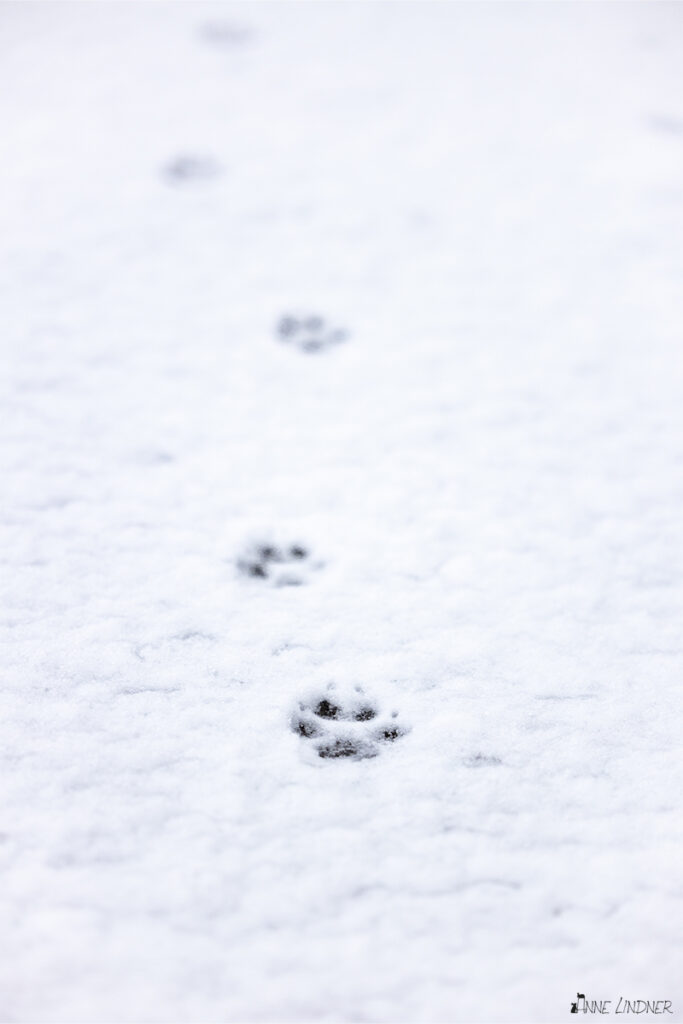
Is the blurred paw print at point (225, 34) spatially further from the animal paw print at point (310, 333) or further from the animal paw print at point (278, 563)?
the animal paw print at point (278, 563)

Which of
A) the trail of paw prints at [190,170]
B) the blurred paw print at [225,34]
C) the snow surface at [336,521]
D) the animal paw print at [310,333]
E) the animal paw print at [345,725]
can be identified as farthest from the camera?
the blurred paw print at [225,34]

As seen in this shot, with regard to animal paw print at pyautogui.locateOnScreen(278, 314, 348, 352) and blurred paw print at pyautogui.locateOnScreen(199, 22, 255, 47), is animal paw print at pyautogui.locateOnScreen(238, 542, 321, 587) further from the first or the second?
blurred paw print at pyautogui.locateOnScreen(199, 22, 255, 47)

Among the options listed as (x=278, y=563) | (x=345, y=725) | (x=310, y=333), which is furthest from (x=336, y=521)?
(x=310, y=333)

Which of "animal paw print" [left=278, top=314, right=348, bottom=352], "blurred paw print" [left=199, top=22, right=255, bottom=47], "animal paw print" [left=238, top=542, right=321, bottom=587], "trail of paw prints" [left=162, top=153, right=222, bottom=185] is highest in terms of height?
"blurred paw print" [left=199, top=22, right=255, bottom=47]

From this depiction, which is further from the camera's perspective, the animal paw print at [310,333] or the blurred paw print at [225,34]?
the blurred paw print at [225,34]

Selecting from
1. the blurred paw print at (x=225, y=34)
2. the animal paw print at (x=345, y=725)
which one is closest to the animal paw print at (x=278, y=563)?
the animal paw print at (x=345, y=725)

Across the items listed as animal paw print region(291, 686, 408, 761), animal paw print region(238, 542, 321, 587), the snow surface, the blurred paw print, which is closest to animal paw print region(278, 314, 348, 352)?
the snow surface

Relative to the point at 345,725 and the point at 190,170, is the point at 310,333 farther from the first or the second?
the point at 345,725

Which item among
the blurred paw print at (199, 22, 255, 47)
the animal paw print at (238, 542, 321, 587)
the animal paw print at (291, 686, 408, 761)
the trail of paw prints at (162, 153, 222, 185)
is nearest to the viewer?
the animal paw print at (291, 686, 408, 761)
